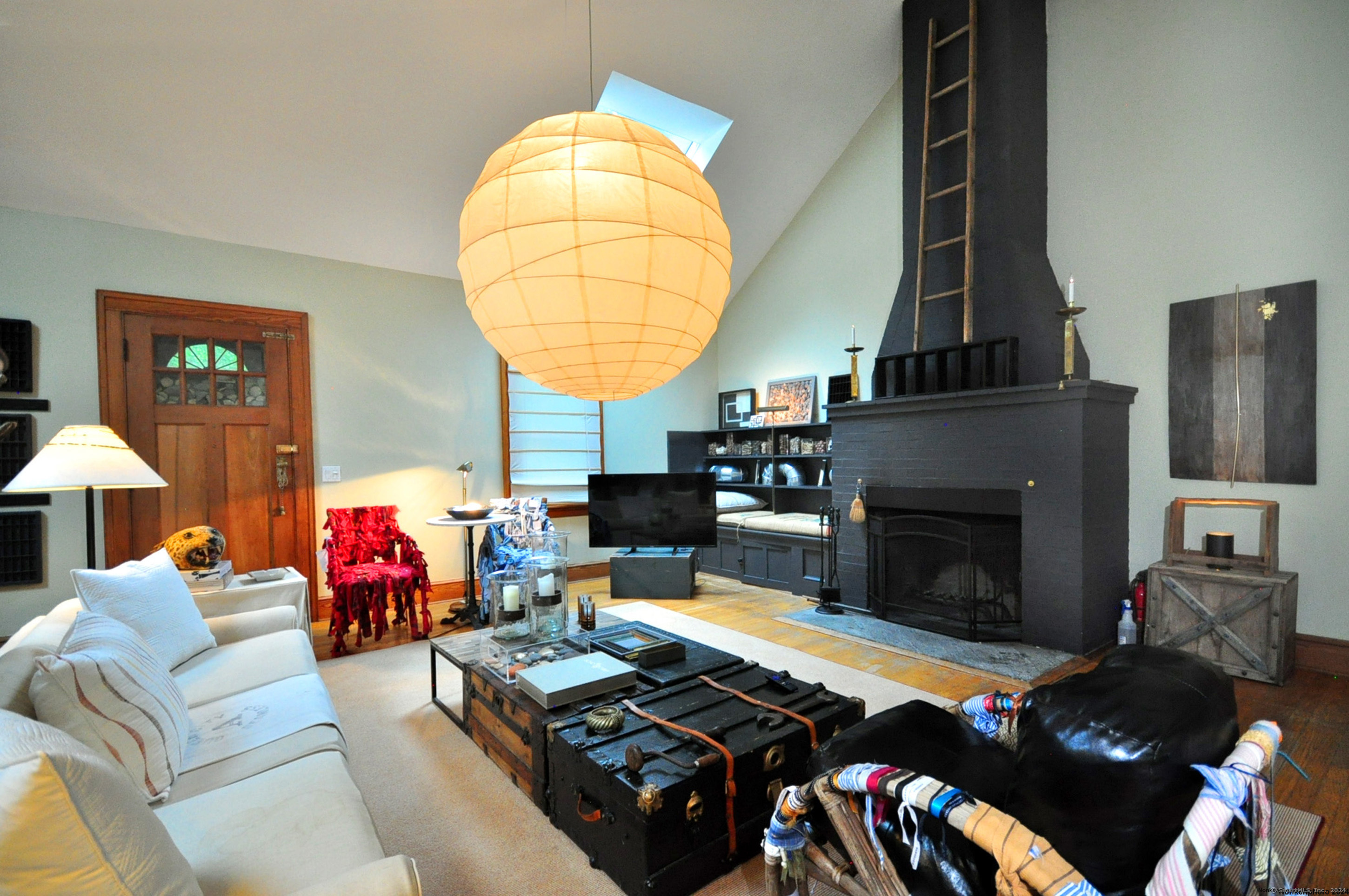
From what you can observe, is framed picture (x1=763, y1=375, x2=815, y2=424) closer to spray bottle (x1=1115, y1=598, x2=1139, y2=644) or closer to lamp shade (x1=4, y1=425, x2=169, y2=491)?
spray bottle (x1=1115, y1=598, x2=1139, y2=644)

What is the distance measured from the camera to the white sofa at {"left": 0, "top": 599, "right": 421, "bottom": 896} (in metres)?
1.02

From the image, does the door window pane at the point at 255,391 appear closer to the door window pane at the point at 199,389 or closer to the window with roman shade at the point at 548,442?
the door window pane at the point at 199,389

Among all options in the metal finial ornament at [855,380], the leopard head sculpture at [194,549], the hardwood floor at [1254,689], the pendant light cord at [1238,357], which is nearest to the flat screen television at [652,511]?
the hardwood floor at [1254,689]

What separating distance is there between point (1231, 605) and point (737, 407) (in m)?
4.08

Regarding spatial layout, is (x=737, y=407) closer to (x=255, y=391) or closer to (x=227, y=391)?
(x=255, y=391)

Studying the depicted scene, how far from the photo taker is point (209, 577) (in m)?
2.92

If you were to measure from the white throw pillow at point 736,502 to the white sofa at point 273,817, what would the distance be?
161 inches

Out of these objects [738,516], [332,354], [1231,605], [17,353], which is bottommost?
[1231,605]

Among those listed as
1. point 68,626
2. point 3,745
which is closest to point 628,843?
point 3,745

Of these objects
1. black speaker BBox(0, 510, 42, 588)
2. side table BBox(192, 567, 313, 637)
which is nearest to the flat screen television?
→ side table BBox(192, 567, 313, 637)

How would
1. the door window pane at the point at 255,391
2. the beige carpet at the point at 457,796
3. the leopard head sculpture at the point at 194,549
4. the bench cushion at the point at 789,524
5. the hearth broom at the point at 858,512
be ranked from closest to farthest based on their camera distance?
the beige carpet at the point at 457,796, the leopard head sculpture at the point at 194,549, the hearth broom at the point at 858,512, the door window pane at the point at 255,391, the bench cushion at the point at 789,524

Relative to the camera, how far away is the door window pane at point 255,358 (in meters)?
4.20

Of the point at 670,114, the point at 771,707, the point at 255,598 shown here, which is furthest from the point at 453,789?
the point at 670,114

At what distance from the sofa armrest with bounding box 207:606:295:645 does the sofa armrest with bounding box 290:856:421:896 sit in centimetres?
201
